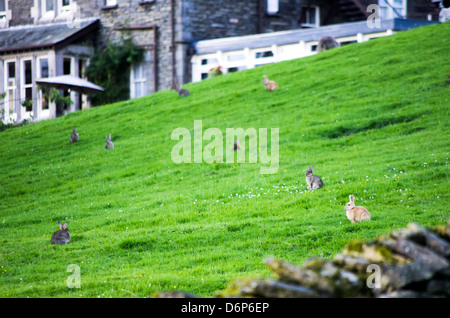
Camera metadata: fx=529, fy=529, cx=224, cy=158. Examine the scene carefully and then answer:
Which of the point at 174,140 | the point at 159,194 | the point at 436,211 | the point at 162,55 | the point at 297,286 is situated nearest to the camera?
the point at 297,286

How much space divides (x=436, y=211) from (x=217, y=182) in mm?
6977

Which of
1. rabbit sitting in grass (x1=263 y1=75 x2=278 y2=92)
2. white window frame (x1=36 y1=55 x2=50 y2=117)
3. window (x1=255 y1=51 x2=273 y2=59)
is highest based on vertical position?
window (x1=255 y1=51 x2=273 y2=59)

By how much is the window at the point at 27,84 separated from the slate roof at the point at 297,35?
471 inches

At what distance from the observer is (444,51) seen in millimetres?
24156

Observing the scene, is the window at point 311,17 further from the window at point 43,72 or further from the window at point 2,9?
the window at point 2,9

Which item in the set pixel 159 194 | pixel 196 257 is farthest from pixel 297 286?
pixel 159 194

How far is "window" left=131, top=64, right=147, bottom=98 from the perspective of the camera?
36.0 m

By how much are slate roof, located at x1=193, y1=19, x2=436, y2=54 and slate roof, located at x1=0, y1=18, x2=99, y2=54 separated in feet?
27.0

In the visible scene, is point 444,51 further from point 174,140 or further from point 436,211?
point 436,211

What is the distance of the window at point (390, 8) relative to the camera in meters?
37.3

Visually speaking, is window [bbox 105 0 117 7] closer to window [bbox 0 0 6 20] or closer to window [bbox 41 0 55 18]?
window [bbox 41 0 55 18]

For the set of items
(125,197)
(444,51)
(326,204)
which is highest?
(444,51)

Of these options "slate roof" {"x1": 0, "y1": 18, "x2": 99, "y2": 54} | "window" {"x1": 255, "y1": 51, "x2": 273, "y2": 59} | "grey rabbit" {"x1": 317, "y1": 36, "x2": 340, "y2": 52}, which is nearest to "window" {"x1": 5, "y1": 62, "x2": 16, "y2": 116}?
"slate roof" {"x1": 0, "y1": 18, "x2": 99, "y2": 54}

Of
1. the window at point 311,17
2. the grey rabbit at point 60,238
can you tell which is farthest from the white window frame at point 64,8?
the grey rabbit at point 60,238
